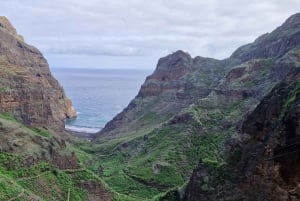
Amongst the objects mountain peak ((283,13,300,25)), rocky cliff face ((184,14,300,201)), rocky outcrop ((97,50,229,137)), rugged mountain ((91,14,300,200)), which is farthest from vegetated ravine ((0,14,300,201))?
mountain peak ((283,13,300,25))

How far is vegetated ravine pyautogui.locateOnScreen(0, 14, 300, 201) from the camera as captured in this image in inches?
1544

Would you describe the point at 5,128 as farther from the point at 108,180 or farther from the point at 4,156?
the point at 108,180

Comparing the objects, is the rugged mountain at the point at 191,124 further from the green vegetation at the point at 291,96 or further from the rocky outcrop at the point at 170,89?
the green vegetation at the point at 291,96

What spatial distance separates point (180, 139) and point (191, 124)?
455 cm

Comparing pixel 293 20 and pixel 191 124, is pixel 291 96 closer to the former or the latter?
pixel 191 124

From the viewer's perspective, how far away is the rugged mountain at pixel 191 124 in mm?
90375

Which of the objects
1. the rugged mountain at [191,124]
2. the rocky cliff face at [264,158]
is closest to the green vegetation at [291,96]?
the rocky cliff face at [264,158]

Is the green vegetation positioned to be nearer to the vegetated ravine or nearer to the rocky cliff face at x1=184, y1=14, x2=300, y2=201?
the rocky cliff face at x1=184, y1=14, x2=300, y2=201

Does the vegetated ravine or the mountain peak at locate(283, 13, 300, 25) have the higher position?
the mountain peak at locate(283, 13, 300, 25)

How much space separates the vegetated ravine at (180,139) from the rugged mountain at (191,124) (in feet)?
0.88

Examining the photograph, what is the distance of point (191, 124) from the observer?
336ft

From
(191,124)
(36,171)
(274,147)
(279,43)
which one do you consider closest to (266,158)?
(274,147)

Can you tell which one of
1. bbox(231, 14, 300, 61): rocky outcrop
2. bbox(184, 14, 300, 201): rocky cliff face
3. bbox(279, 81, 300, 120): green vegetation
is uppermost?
bbox(231, 14, 300, 61): rocky outcrop

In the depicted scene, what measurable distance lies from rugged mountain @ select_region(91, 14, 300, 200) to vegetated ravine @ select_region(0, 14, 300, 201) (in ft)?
0.88
